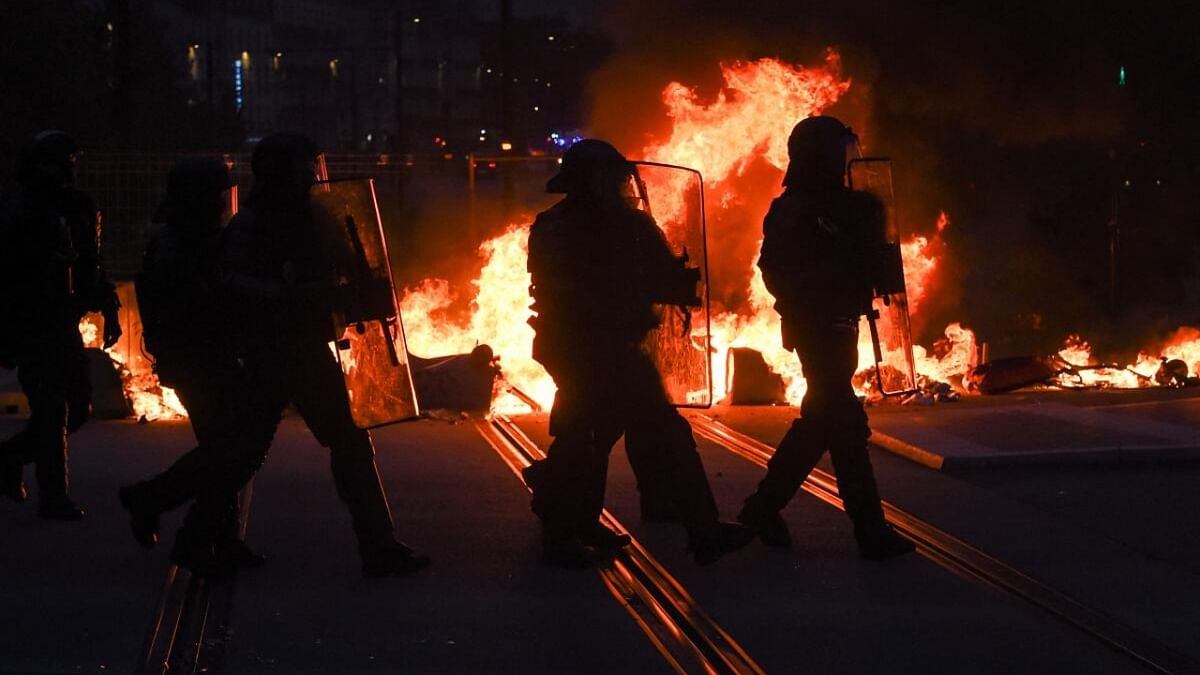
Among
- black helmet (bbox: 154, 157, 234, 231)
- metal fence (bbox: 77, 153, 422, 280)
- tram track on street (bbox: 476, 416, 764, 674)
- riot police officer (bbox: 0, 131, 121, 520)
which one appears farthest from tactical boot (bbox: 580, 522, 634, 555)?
metal fence (bbox: 77, 153, 422, 280)

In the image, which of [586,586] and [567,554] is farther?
[567,554]

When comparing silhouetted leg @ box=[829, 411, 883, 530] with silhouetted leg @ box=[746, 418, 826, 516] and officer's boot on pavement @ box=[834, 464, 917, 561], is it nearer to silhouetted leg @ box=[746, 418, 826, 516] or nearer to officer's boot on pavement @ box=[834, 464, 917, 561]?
officer's boot on pavement @ box=[834, 464, 917, 561]

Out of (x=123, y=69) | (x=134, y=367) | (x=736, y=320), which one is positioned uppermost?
(x=123, y=69)

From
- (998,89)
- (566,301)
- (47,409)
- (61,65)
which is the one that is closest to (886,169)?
(566,301)

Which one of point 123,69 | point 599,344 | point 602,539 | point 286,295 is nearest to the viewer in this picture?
point 286,295

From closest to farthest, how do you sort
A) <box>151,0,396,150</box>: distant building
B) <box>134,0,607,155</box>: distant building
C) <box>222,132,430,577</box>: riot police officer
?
<box>222,132,430,577</box>: riot police officer, <box>134,0,607,155</box>: distant building, <box>151,0,396,150</box>: distant building

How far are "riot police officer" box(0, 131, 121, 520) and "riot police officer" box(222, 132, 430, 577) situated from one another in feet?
5.24

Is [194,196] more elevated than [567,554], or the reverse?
[194,196]

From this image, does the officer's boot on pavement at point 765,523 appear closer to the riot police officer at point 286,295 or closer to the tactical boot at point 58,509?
the riot police officer at point 286,295

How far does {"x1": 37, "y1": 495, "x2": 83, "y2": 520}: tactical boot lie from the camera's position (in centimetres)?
776

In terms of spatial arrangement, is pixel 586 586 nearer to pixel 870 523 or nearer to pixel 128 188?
pixel 870 523

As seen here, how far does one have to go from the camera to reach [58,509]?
25.5ft

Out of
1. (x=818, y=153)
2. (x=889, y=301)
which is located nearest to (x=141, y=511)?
(x=818, y=153)

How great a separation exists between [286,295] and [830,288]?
2.27 m
